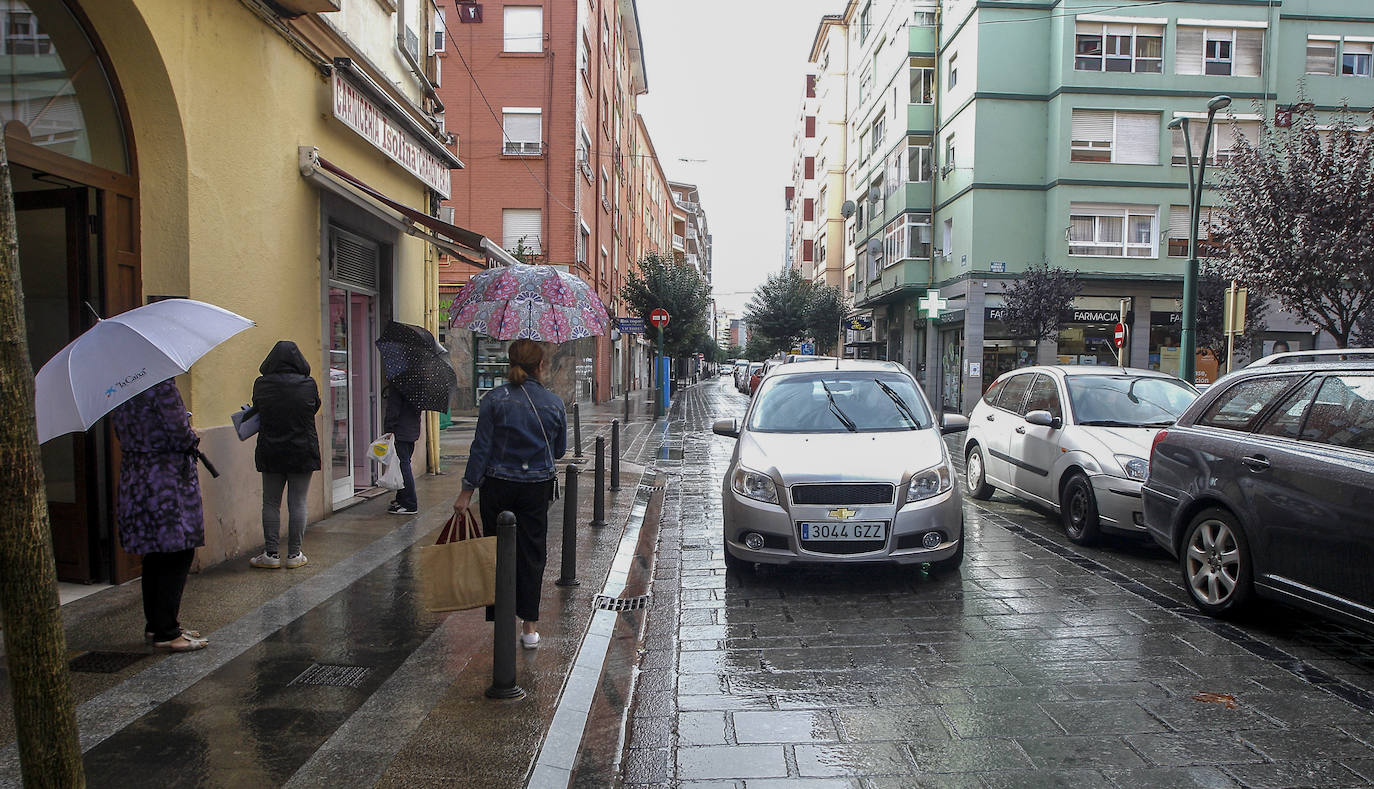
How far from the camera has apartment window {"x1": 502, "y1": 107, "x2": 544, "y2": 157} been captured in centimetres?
2772

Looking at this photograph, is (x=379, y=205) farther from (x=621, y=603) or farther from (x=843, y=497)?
(x=843, y=497)

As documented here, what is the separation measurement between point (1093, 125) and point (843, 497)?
26.9 meters

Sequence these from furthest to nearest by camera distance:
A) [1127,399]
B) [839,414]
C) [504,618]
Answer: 1. [1127,399]
2. [839,414]
3. [504,618]

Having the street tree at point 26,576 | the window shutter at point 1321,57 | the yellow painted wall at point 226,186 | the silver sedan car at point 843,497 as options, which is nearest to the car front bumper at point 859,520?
the silver sedan car at point 843,497

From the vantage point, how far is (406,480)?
894cm

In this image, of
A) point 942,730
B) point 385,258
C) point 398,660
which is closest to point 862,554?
point 942,730

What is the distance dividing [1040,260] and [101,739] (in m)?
29.5

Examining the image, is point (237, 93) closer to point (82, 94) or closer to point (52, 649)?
point (82, 94)

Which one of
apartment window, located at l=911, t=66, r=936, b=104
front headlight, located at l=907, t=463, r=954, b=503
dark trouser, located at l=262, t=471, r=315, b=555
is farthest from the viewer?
apartment window, located at l=911, t=66, r=936, b=104

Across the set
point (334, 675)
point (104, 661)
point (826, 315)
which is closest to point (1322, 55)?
point (826, 315)

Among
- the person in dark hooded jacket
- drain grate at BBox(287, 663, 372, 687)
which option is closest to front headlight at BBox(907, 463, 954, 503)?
drain grate at BBox(287, 663, 372, 687)

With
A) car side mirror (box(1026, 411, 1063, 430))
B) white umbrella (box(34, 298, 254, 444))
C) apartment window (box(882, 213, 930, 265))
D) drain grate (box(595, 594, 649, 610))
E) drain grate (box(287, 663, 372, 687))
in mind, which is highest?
apartment window (box(882, 213, 930, 265))

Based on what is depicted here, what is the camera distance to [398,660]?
15.4 ft

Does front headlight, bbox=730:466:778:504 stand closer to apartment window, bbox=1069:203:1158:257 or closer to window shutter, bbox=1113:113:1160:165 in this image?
apartment window, bbox=1069:203:1158:257
